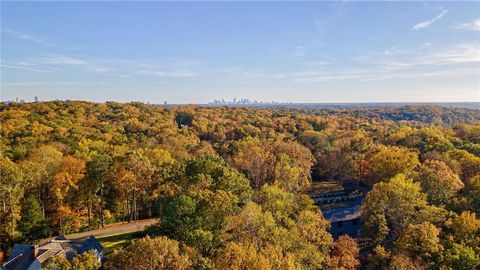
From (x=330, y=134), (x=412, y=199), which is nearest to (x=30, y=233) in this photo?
(x=412, y=199)

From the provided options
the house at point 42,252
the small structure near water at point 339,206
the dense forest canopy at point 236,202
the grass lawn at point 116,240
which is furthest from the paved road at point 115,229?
the small structure near water at point 339,206

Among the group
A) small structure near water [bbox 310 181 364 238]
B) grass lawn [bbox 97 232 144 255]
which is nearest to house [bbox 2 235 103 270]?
grass lawn [bbox 97 232 144 255]

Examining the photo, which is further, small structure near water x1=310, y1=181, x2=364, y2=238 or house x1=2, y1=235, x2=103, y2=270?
small structure near water x1=310, y1=181, x2=364, y2=238

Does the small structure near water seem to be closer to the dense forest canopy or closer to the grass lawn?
the dense forest canopy

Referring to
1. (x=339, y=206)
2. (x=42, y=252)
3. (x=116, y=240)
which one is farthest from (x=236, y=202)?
(x=339, y=206)

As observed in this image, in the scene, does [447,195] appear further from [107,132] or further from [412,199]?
[107,132]

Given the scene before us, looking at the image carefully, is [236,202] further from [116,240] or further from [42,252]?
[42,252]

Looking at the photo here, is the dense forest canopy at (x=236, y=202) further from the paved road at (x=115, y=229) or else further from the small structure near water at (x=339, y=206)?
the small structure near water at (x=339, y=206)

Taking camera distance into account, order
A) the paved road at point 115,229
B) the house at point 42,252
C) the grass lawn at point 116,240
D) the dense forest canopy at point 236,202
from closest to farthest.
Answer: the dense forest canopy at point 236,202
the house at point 42,252
the grass lawn at point 116,240
the paved road at point 115,229
